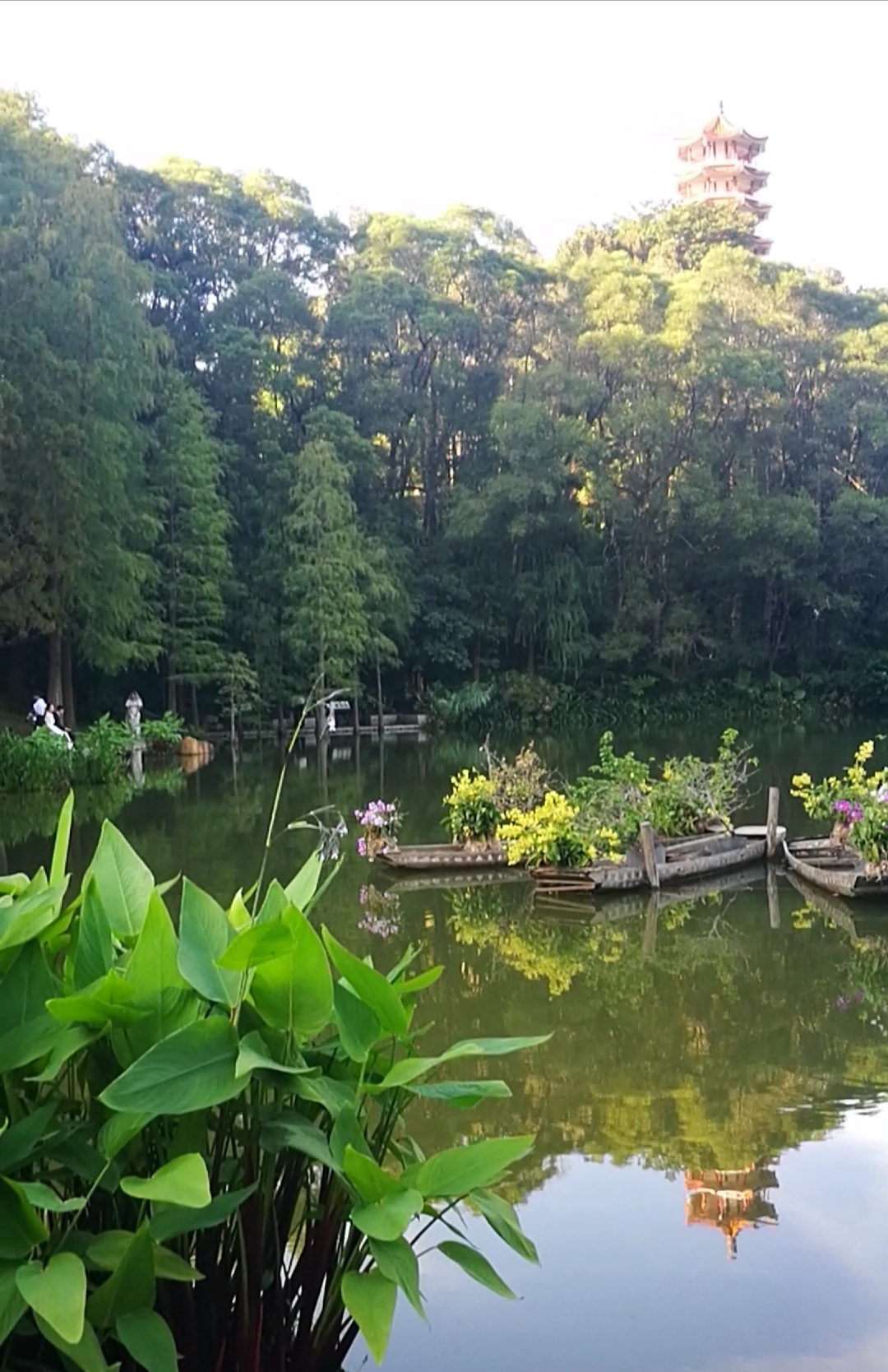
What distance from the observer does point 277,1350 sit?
2.11 meters

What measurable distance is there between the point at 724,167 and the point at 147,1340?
46938mm

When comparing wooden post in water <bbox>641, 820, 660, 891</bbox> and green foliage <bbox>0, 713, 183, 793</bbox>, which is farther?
green foliage <bbox>0, 713, 183, 793</bbox>

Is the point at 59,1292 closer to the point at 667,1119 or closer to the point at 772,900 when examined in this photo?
the point at 667,1119

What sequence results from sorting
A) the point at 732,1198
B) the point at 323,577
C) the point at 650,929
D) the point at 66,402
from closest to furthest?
the point at 732,1198
the point at 650,929
the point at 66,402
the point at 323,577

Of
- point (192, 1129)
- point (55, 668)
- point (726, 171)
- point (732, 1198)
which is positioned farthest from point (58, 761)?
point (726, 171)

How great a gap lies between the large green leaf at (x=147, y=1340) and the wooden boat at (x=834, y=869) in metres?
7.41

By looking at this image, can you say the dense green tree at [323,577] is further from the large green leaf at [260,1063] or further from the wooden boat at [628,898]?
the large green leaf at [260,1063]

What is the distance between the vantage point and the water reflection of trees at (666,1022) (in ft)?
15.3

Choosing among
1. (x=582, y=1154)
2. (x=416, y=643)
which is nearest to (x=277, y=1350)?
(x=582, y=1154)

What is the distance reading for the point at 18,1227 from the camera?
161 centimetres

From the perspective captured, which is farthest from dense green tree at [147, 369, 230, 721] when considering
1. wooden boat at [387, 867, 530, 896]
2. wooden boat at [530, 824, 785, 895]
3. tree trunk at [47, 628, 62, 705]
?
wooden boat at [530, 824, 785, 895]

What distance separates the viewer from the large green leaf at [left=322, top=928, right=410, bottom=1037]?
5.90ft

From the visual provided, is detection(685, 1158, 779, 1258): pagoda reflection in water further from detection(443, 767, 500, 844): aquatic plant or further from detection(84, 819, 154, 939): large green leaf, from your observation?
detection(443, 767, 500, 844): aquatic plant

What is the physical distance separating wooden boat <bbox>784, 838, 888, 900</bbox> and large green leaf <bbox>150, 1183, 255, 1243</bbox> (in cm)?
733
